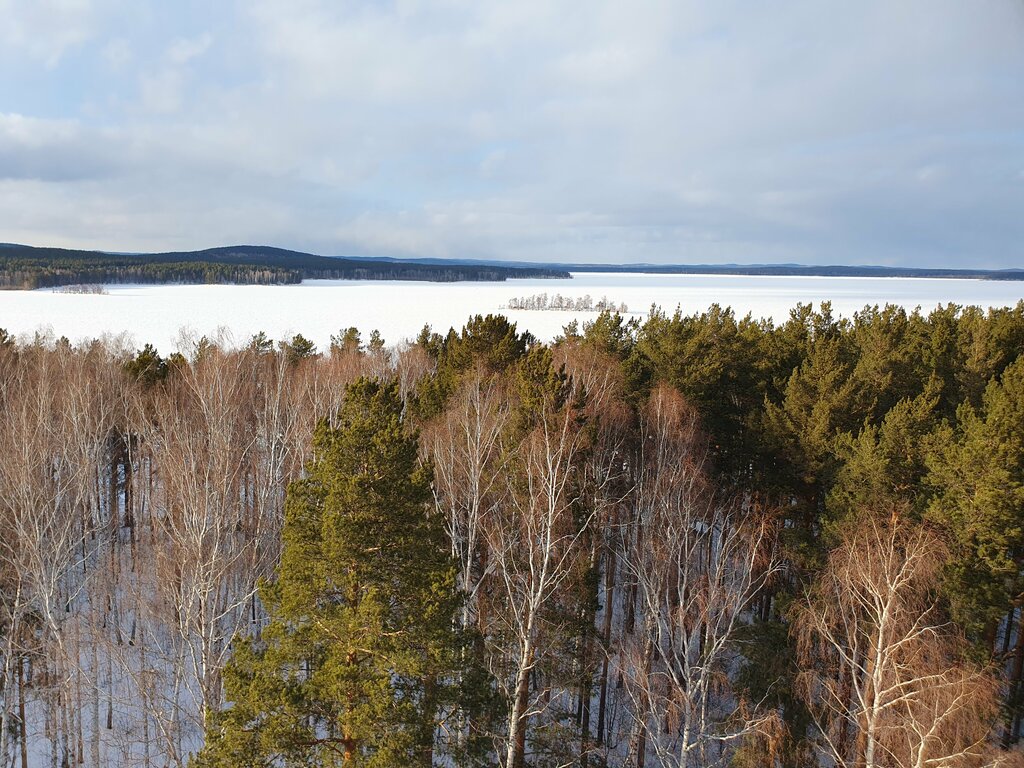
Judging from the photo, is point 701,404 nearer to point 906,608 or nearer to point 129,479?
point 906,608

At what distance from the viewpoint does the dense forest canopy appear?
10.5m

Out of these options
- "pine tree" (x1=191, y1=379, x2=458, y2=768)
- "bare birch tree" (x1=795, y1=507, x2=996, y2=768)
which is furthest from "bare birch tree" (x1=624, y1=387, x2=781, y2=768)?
"pine tree" (x1=191, y1=379, x2=458, y2=768)

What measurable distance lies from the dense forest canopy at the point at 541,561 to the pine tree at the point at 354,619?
57mm

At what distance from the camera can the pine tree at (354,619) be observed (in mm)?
9859

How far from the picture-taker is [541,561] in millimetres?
14383

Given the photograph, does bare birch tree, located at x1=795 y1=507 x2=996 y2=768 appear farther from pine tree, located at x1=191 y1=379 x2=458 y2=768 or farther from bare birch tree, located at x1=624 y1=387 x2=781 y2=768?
pine tree, located at x1=191 y1=379 x2=458 y2=768

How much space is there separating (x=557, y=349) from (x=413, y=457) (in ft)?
65.6

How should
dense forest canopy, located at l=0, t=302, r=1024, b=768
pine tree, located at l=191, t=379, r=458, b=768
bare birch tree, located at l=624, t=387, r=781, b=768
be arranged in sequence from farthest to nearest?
1. bare birch tree, located at l=624, t=387, r=781, b=768
2. dense forest canopy, located at l=0, t=302, r=1024, b=768
3. pine tree, located at l=191, t=379, r=458, b=768

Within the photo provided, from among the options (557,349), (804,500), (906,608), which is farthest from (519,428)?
(557,349)

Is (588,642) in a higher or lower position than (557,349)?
lower

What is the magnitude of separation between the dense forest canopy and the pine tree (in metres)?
0.06

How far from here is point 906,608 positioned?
Answer: 47.3ft

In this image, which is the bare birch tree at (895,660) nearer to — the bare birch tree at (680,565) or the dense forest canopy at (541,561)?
the dense forest canopy at (541,561)

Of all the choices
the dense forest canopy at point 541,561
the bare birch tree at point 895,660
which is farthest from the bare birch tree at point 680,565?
the bare birch tree at point 895,660
